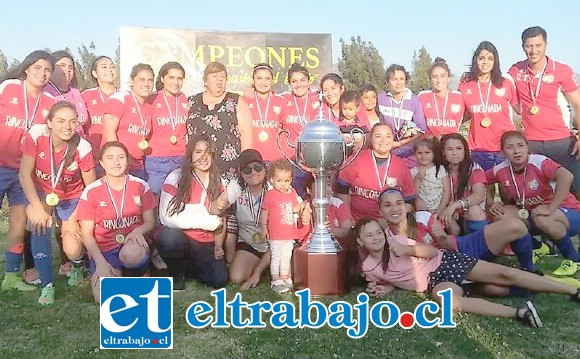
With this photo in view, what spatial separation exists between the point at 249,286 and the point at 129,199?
3.50 ft

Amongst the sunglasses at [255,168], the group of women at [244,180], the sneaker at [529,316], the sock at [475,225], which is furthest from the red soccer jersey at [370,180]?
the sneaker at [529,316]

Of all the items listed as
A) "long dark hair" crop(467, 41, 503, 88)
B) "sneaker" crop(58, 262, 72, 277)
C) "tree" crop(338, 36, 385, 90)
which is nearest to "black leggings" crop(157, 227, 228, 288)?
"sneaker" crop(58, 262, 72, 277)

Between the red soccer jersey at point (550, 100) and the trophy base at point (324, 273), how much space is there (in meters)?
2.46

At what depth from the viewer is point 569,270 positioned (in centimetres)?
446

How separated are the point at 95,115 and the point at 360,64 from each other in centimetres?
2233

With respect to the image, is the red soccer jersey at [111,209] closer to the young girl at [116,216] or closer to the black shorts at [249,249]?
the young girl at [116,216]

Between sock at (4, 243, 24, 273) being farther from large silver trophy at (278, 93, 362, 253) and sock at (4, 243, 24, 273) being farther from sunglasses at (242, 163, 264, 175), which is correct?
large silver trophy at (278, 93, 362, 253)

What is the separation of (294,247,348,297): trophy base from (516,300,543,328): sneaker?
1149 mm

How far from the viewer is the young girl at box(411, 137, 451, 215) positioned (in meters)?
4.74

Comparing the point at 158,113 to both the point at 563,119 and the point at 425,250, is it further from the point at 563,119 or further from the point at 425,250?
the point at 563,119

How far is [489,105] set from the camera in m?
5.28

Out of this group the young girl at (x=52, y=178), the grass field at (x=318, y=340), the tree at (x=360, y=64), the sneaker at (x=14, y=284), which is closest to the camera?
the grass field at (x=318, y=340)

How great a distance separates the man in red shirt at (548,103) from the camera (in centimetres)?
521

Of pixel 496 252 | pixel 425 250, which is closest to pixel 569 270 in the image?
pixel 496 252
